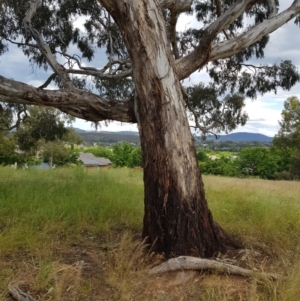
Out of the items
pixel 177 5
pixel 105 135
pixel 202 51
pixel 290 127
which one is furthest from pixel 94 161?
pixel 202 51

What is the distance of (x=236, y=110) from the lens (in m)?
9.16

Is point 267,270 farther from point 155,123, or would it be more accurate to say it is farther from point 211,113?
point 211,113

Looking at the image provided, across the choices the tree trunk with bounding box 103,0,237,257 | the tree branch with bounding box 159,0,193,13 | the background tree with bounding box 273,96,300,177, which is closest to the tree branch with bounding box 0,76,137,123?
the tree trunk with bounding box 103,0,237,257

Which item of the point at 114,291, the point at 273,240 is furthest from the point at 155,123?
the point at 273,240

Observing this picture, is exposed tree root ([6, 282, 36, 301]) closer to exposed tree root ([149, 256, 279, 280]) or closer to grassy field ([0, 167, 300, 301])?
grassy field ([0, 167, 300, 301])

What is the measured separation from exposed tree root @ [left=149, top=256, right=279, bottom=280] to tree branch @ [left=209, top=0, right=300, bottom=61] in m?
2.43

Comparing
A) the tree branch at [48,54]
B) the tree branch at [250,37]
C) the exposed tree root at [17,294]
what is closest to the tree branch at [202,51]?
the tree branch at [250,37]

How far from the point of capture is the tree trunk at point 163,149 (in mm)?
4027

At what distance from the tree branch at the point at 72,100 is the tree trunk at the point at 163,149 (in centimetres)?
51

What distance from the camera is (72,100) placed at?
15.5 ft

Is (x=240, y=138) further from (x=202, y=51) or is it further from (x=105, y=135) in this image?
(x=202, y=51)

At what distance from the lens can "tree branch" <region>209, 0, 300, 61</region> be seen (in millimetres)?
4998

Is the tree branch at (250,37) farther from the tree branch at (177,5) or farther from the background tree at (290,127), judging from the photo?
the background tree at (290,127)

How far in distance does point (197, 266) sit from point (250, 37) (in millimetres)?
3008
